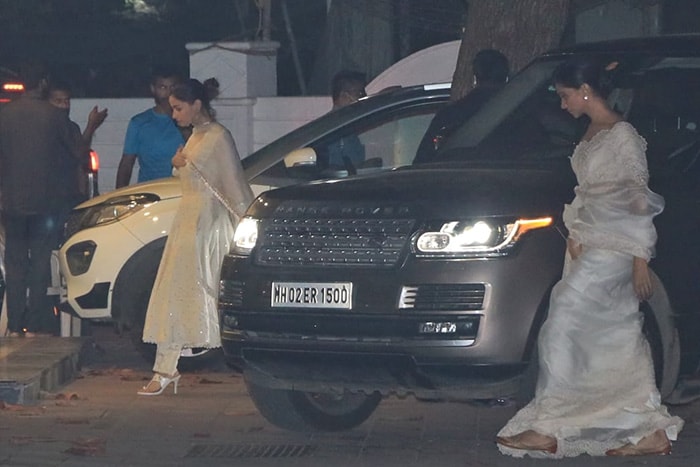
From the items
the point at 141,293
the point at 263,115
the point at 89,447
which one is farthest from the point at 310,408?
the point at 263,115

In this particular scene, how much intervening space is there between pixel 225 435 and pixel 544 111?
2317mm

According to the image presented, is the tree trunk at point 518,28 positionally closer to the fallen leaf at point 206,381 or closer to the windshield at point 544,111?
the windshield at point 544,111

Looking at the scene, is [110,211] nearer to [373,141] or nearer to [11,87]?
[373,141]

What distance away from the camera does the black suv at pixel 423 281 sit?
6406mm

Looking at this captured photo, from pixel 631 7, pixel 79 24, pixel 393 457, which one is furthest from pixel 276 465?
pixel 79 24

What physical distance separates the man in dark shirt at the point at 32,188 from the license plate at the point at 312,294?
4.23m

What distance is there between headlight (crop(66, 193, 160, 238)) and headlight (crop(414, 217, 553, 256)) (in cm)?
335

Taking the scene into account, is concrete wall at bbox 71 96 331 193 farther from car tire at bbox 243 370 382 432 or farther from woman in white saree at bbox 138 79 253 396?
car tire at bbox 243 370 382 432

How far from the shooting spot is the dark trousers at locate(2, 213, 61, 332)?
1071cm

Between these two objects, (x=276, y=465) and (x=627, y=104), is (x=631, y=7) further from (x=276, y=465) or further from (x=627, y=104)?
(x=276, y=465)

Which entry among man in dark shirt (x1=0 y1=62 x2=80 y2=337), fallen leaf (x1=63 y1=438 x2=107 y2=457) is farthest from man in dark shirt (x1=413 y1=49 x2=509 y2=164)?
man in dark shirt (x1=0 y1=62 x2=80 y2=337)

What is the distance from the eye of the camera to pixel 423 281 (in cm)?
643

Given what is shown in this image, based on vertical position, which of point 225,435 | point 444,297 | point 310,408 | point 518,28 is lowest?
point 225,435

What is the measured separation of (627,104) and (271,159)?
8.37 ft
